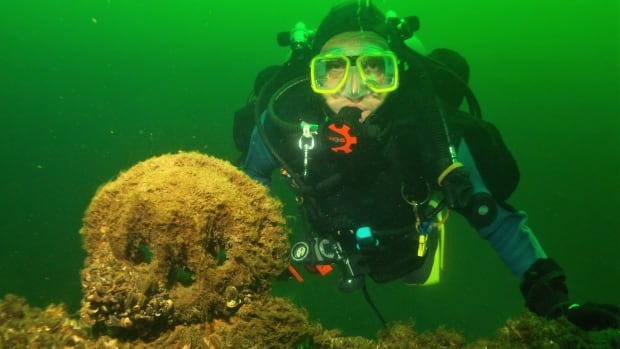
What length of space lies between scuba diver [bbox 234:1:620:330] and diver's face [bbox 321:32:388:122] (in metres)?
0.01

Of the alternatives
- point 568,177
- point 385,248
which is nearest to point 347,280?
point 385,248

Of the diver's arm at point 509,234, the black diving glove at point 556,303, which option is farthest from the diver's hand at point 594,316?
the diver's arm at point 509,234

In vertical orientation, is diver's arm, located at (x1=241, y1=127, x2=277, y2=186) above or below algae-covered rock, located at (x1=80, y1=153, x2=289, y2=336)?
above

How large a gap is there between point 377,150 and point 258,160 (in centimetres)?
155

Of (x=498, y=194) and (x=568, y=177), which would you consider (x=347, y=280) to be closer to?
(x=498, y=194)

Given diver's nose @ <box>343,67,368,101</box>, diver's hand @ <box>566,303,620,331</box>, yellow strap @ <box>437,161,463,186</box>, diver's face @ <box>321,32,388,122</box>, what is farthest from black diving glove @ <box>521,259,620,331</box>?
diver's nose @ <box>343,67,368,101</box>

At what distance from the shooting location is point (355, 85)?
4289 millimetres

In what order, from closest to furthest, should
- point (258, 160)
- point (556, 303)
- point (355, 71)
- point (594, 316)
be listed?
point (594, 316)
point (556, 303)
point (355, 71)
point (258, 160)

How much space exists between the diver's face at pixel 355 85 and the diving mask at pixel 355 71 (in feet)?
0.09

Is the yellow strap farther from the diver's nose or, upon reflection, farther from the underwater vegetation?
the underwater vegetation

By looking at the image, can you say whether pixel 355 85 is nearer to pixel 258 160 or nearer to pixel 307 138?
pixel 307 138

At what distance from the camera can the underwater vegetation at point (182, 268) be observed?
6.77 feet

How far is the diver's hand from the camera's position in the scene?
285 centimetres

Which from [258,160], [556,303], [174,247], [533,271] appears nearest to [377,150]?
[258,160]
